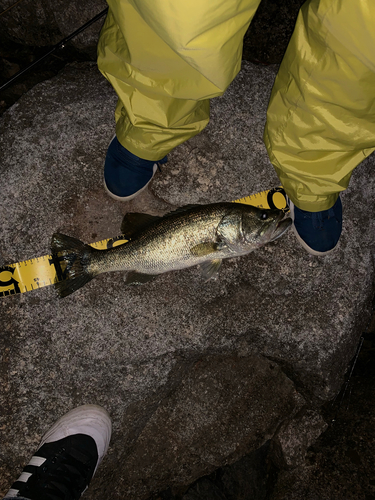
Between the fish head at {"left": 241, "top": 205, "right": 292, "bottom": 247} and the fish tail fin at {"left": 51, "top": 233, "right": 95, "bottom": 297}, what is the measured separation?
145 centimetres

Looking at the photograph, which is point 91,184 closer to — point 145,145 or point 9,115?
point 145,145

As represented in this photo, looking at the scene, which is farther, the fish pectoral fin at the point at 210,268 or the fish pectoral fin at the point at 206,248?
the fish pectoral fin at the point at 210,268

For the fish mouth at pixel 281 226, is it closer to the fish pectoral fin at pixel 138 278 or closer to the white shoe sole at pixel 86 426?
the fish pectoral fin at pixel 138 278

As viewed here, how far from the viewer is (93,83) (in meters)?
3.69

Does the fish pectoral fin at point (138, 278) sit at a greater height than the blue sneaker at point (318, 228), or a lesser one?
greater

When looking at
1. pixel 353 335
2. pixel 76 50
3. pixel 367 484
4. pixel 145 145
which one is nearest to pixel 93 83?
pixel 76 50

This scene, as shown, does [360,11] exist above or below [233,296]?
above

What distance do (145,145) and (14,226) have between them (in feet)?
5.36

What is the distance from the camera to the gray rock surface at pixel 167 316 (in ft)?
10.8

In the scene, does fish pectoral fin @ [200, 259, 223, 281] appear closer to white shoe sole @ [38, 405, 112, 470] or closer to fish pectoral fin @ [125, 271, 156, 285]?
fish pectoral fin @ [125, 271, 156, 285]

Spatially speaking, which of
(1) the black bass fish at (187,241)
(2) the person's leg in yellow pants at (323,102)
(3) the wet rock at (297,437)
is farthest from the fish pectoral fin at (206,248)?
(3) the wet rock at (297,437)

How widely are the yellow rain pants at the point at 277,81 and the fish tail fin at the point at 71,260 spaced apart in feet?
3.43

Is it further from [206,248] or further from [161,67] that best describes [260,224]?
[161,67]

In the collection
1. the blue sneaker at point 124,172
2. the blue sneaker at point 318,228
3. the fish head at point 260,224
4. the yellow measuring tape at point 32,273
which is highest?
the blue sneaker at point 124,172
